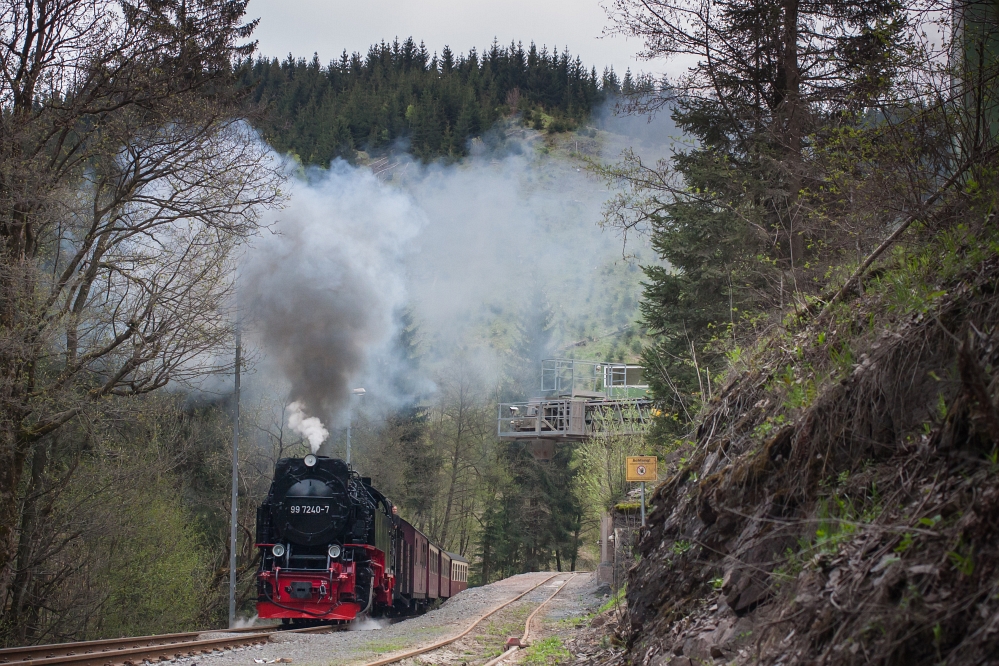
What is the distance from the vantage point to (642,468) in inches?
521

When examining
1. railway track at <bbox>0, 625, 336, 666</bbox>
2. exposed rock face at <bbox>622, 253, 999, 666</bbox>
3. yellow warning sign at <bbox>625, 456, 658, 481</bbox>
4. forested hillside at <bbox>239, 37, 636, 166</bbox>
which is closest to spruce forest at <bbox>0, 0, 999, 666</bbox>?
exposed rock face at <bbox>622, 253, 999, 666</bbox>

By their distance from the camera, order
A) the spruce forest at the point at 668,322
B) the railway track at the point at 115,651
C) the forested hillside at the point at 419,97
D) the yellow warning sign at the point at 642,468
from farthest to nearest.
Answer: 1. the forested hillside at the point at 419,97
2. the yellow warning sign at the point at 642,468
3. the railway track at the point at 115,651
4. the spruce forest at the point at 668,322

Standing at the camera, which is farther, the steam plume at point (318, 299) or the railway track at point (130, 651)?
the steam plume at point (318, 299)

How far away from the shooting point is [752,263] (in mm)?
14445

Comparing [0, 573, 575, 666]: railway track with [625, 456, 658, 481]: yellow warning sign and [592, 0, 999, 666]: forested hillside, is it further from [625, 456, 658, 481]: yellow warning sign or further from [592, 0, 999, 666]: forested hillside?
[592, 0, 999, 666]: forested hillside

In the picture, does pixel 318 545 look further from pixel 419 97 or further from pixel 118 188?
pixel 419 97

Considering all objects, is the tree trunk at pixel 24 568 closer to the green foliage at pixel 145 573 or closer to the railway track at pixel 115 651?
the green foliage at pixel 145 573

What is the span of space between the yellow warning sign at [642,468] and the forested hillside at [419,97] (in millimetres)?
89037

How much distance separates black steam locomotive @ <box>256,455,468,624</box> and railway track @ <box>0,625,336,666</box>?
3.03 meters

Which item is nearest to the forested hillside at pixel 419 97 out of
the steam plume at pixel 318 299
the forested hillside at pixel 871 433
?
the steam plume at pixel 318 299

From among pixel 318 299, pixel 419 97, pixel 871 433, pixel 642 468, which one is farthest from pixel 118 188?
pixel 419 97

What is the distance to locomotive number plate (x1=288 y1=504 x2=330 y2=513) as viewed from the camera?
17.1 meters

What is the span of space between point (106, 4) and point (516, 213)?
152 metres

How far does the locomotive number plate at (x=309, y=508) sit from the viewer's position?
56.2ft
